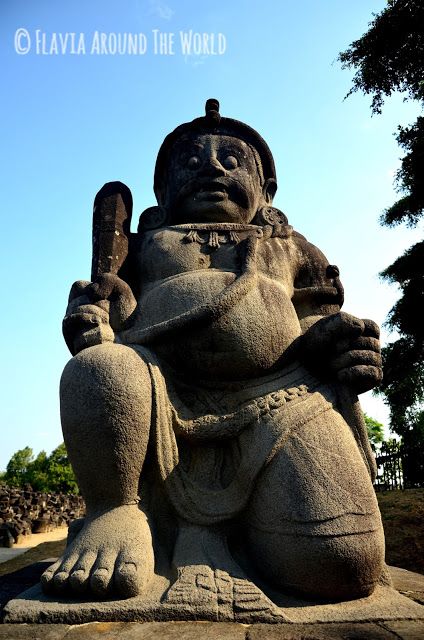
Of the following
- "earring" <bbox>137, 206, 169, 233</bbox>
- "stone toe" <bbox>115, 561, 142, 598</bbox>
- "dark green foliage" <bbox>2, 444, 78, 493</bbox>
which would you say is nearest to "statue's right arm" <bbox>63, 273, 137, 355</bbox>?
"earring" <bbox>137, 206, 169, 233</bbox>

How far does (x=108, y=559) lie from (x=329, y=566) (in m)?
0.97

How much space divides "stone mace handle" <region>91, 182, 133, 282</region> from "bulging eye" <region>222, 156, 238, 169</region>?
0.74 metres

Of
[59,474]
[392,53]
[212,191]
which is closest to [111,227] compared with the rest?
[212,191]

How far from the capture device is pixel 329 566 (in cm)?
221

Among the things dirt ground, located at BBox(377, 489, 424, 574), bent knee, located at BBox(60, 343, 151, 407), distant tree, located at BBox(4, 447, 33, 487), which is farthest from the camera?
distant tree, located at BBox(4, 447, 33, 487)

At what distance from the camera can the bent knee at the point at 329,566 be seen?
7.27 ft

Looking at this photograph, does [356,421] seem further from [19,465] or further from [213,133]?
[19,465]

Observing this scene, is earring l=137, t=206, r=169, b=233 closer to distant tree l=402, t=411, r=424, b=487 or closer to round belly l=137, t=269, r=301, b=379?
round belly l=137, t=269, r=301, b=379

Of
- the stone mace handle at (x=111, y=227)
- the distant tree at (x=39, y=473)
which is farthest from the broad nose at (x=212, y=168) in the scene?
the distant tree at (x=39, y=473)

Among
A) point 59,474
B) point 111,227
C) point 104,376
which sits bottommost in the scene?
point 59,474

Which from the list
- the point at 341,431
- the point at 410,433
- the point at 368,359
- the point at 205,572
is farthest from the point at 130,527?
the point at 410,433

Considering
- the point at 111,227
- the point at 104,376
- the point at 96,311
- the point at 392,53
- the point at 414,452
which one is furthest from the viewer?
the point at 414,452

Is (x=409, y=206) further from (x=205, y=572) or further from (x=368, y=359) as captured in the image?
(x=205, y=572)

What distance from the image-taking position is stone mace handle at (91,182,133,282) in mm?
3344
